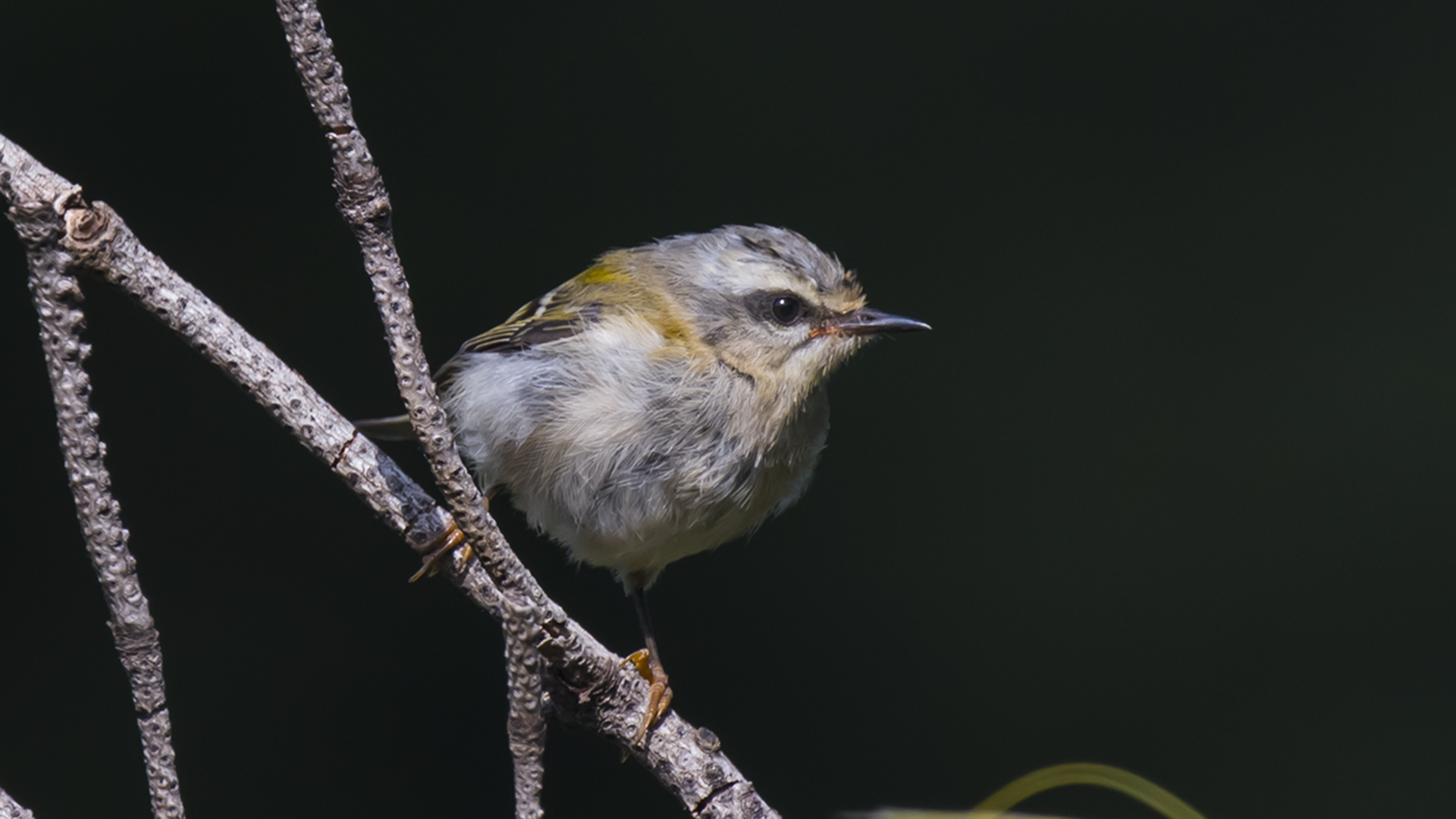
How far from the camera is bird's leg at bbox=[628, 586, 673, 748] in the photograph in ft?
→ 3.51

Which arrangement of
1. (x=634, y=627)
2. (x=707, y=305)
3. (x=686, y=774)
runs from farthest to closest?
1. (x=634, y=627)
2. (x=707, y=305)
3. (x=686, y=774)

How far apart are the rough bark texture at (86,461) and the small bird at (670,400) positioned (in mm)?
598

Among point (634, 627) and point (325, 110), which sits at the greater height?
point (325, 110)

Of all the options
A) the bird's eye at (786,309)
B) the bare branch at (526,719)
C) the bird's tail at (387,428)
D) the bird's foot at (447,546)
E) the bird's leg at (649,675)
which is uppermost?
the bird's eye at (786,309)

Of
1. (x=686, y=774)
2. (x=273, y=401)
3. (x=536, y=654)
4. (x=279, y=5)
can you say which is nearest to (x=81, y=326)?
(x=273, y=401)

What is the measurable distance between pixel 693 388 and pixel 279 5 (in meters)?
0.74

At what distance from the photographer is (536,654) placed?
0.78m

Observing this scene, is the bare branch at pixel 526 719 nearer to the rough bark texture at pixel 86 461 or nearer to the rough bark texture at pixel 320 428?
the rough bark texture at pixel 320 428

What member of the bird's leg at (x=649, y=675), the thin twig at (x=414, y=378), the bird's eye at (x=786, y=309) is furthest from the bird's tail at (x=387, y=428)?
the thin twig at (x=414, y=378)

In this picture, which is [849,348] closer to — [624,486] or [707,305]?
[707,305]

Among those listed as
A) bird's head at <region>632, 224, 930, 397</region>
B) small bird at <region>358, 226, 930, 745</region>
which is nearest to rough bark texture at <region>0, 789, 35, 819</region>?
small bird at <region>358, 226, 930, 745</region>

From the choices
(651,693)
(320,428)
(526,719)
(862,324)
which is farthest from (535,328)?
(526,719)

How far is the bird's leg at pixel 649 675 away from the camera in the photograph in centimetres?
107

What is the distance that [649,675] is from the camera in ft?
4.51
